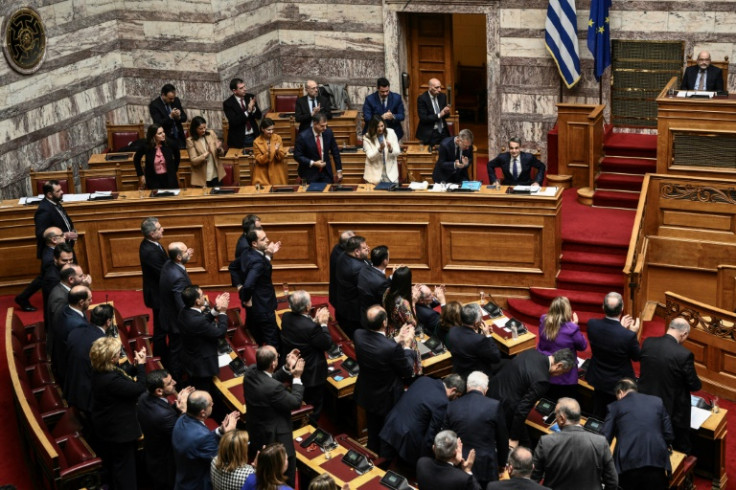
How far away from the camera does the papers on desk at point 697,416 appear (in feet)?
30.3

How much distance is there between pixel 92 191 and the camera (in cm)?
1359

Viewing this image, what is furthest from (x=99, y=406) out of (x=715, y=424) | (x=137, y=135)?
(x=137, y=135)

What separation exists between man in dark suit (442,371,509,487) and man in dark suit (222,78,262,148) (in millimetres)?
7514

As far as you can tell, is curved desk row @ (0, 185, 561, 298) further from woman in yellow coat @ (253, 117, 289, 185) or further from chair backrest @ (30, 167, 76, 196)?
chair backrest @ (30, 167, 76, 196)

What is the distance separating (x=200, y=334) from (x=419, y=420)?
7.02 feet

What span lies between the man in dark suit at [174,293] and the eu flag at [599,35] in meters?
7.03

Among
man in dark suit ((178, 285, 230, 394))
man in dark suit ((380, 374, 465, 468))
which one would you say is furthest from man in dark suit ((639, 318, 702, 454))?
man in dark suit ((178, 285, 230, 394))

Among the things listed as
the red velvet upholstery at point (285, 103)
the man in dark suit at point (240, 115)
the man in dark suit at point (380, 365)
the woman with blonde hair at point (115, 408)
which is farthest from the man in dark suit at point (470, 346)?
the red velvet upholstery at point (285, 103)

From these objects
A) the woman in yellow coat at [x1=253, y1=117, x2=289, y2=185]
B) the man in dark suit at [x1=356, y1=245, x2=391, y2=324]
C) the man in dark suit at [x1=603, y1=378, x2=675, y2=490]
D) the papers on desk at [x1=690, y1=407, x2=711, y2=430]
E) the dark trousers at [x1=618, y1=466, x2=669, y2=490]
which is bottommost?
the dark trousers at [x1=618, y1=466, x2=669, y2=490]

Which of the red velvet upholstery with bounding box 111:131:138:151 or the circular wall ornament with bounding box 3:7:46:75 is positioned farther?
the red velvet upholstery with bounding box 111:131:138:151

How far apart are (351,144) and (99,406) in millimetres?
7447

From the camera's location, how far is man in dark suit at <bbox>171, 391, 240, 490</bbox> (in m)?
7.79

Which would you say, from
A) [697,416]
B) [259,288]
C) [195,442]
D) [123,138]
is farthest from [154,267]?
[697,416]

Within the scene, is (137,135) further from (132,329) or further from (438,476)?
(438,476)
